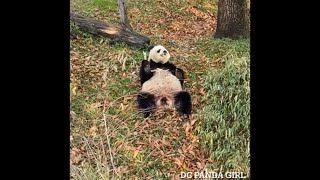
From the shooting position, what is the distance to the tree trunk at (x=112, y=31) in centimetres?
483

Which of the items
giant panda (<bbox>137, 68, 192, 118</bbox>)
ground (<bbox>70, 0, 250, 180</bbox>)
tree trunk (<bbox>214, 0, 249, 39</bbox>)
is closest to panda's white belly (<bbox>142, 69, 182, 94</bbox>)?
giant panda (<bbox>137, 68, 192, 118</bbox>)

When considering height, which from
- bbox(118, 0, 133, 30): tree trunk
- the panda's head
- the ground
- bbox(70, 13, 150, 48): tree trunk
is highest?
bbox(118, 0, 133, 30): tree trunk

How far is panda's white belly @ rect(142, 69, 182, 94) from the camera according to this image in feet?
14.1

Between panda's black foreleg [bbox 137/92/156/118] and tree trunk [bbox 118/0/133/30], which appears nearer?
panda's black foreleg [bbox 137/92/156/118]

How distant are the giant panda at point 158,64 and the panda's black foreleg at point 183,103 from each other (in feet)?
0.48

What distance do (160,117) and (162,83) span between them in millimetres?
319

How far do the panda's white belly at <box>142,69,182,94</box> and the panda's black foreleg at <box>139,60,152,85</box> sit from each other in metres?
0.05

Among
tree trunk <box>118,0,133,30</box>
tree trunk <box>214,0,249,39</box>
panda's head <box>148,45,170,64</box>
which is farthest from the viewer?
tree trunk <box>118,0,133,30</box>

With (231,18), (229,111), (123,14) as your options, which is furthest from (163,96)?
(123,14)

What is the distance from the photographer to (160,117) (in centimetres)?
424

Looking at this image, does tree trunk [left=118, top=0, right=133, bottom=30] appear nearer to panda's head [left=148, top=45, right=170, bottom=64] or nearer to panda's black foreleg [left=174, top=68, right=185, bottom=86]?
panda's head [left=148, top=45, right=170, bottom=64]

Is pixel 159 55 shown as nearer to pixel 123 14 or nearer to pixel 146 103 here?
pixel 146 103

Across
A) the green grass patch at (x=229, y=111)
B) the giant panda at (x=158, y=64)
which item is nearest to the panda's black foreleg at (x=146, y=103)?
the giant panda at (x=158, y=64)

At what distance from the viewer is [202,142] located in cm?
418
